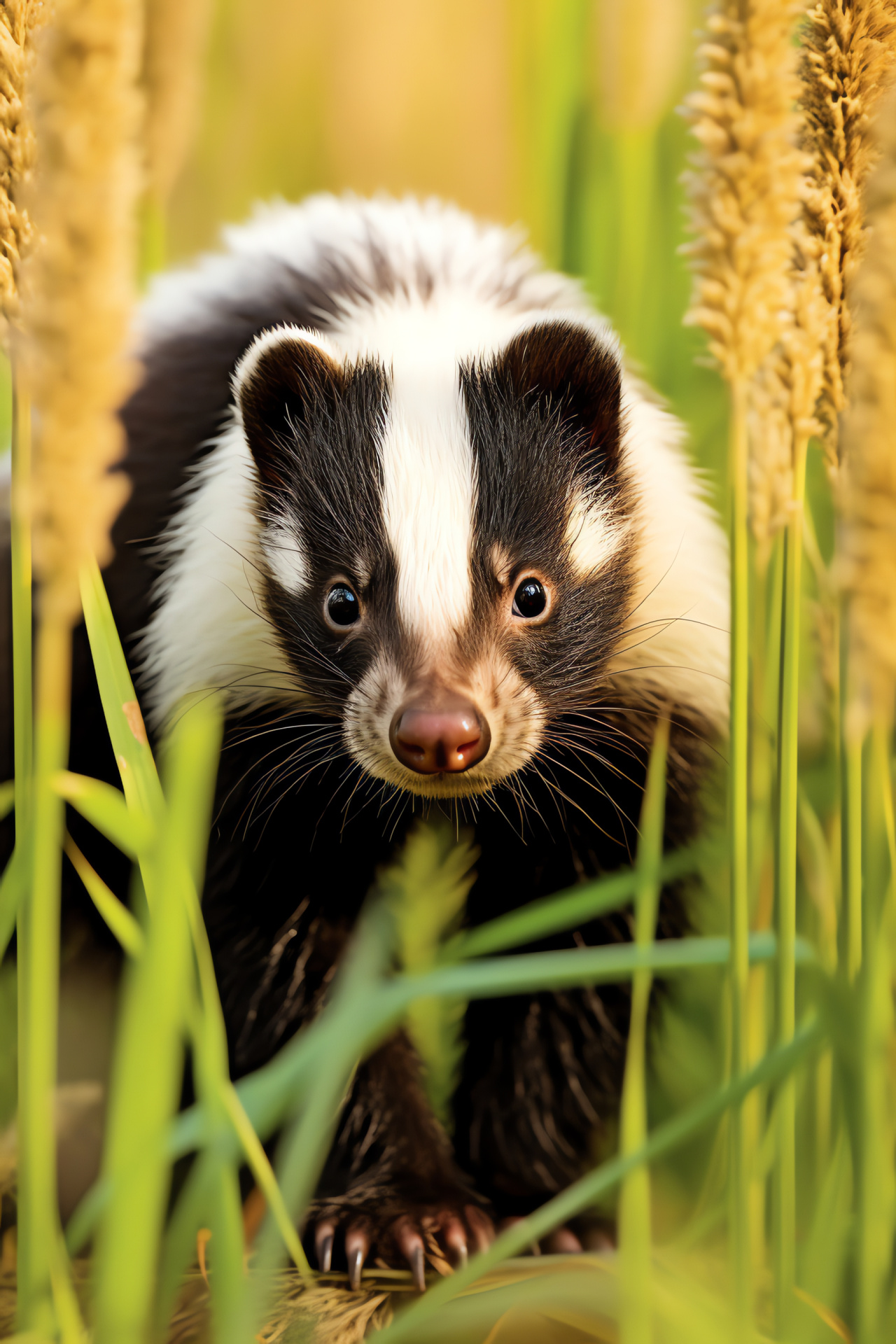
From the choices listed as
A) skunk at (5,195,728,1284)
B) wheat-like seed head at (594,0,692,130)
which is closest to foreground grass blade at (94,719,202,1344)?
skunk at (5,195,728,1284)

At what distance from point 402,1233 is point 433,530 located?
3.69 ft

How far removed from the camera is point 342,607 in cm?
189

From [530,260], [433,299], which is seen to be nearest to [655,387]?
[530,260]

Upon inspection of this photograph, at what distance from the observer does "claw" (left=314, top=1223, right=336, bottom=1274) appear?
70.1 inches

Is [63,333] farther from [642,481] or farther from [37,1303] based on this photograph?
[642,481]

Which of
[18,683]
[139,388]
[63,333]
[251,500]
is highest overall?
[139,388]

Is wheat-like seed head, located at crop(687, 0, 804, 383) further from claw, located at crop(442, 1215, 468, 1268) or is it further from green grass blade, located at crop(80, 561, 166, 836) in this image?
claw, located at crop(442, 1215, 468, 1268)

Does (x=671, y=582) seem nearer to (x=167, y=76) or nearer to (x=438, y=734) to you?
(x=438, y=734)

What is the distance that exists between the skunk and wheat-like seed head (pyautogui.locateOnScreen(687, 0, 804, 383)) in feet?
Result: 2.32

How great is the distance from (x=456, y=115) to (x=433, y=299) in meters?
2.09

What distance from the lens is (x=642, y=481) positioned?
2.08m

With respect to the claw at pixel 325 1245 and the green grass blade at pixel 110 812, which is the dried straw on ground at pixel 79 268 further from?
the claw at pixel 325 1245

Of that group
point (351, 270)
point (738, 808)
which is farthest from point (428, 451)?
point (738, 808)

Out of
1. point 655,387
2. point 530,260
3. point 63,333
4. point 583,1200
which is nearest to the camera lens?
point 63,333
